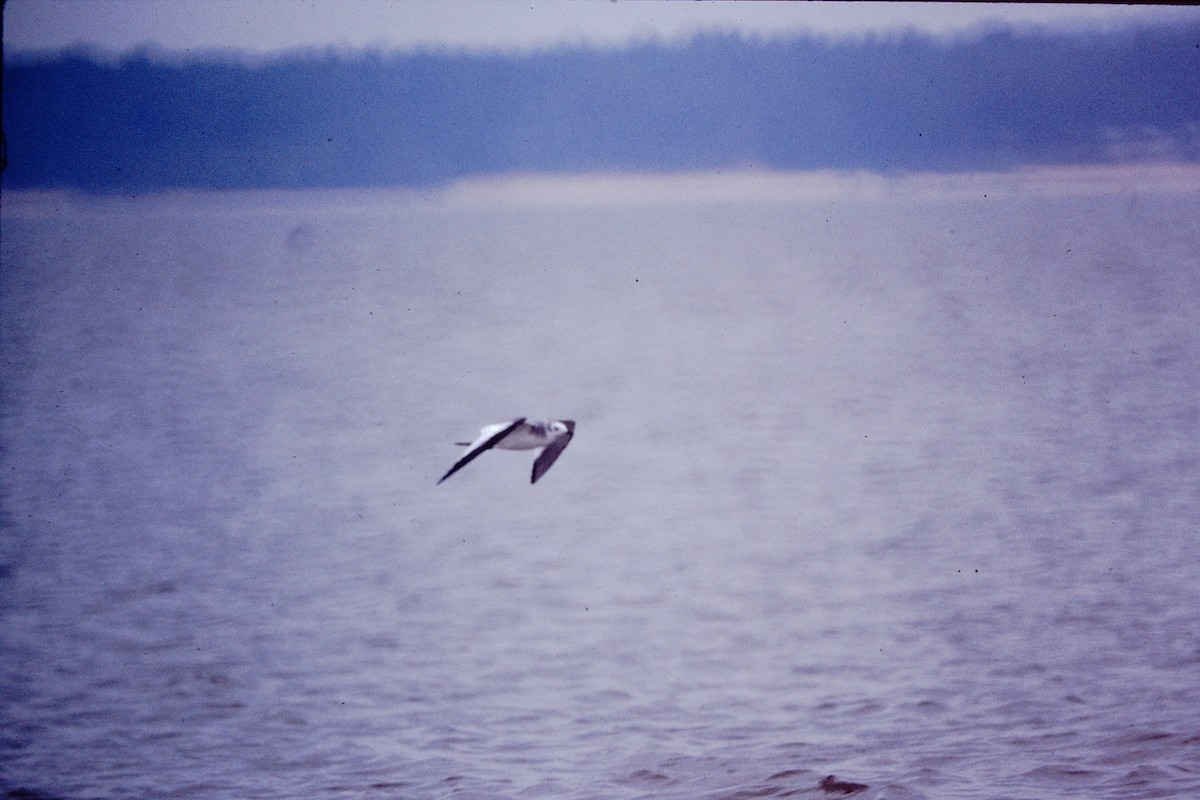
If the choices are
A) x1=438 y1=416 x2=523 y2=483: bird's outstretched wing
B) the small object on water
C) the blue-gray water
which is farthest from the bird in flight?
the small object on water

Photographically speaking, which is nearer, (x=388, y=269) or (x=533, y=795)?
(x=533, y=795)

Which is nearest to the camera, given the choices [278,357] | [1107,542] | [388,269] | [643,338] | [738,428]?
[1107,542]

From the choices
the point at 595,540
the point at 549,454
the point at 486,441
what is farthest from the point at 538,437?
the point at 595,540

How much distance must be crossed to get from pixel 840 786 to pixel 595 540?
1.61m

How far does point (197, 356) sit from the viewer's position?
254 inches

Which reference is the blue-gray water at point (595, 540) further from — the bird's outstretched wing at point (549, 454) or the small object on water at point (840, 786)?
the bird's outstretched wing at point (549, 454)

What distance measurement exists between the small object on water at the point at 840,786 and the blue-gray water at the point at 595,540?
0.04m

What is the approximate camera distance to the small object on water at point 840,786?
2.79 metres

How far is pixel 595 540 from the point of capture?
423cm

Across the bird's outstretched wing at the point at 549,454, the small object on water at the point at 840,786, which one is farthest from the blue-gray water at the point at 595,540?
the bird's outstretched wing at the point at 549,454

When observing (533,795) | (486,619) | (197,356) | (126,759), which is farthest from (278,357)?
(533,795)

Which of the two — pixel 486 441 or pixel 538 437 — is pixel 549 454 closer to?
pixel 538 437

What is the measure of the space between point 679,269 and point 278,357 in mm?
3719

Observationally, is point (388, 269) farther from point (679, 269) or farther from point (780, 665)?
point (780, 665)
